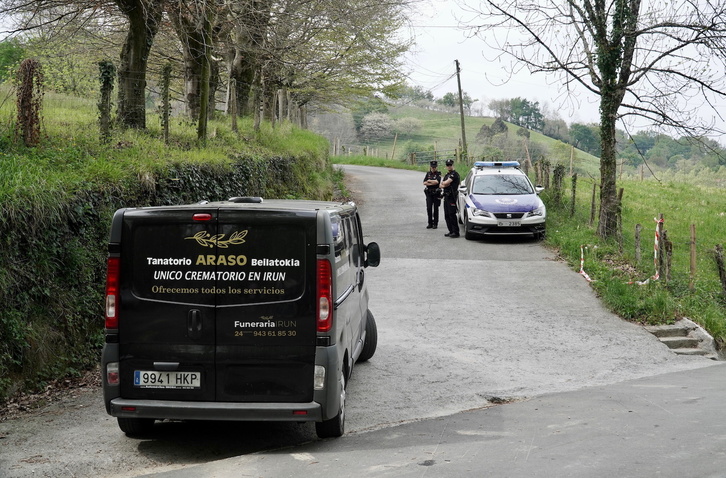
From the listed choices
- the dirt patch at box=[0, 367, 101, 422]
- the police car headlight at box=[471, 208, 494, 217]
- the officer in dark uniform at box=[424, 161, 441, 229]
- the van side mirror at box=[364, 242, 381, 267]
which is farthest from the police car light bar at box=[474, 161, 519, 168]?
the dirt patch at box=[0, 367, 101, 422]

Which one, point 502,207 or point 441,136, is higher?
point 441,136

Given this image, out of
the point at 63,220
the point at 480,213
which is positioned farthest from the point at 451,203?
the point at 63,220

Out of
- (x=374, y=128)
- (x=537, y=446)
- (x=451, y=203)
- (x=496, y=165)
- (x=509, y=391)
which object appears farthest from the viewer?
(x=374, y=128)

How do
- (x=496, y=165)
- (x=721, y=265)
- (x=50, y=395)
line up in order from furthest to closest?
1. (x=496, y=165)
2. (x=721, y=265)
3. (x=50, y=395)

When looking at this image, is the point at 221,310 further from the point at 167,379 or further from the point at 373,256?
the point at 373,256

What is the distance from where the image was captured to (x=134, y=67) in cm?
1580

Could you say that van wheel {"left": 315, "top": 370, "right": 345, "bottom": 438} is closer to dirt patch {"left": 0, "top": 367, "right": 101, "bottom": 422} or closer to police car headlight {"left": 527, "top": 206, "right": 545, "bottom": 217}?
dirt patch {"left": 0, "top": 367, "right": 101, "bottom": 422}

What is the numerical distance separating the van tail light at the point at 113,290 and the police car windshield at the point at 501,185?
15.3 metres

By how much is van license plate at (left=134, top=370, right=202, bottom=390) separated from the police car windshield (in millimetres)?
15173

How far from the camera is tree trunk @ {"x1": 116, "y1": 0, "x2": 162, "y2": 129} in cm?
1562

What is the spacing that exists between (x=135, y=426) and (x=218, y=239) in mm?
1864

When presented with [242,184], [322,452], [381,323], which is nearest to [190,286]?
[322,452]

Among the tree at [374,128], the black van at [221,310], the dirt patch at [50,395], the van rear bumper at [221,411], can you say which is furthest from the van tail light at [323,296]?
the tree at [374,128]

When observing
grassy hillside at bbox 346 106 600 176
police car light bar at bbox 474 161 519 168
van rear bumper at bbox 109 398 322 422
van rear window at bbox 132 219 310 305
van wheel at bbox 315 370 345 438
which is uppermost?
grassy hillside at bbox 346 106 600 176
